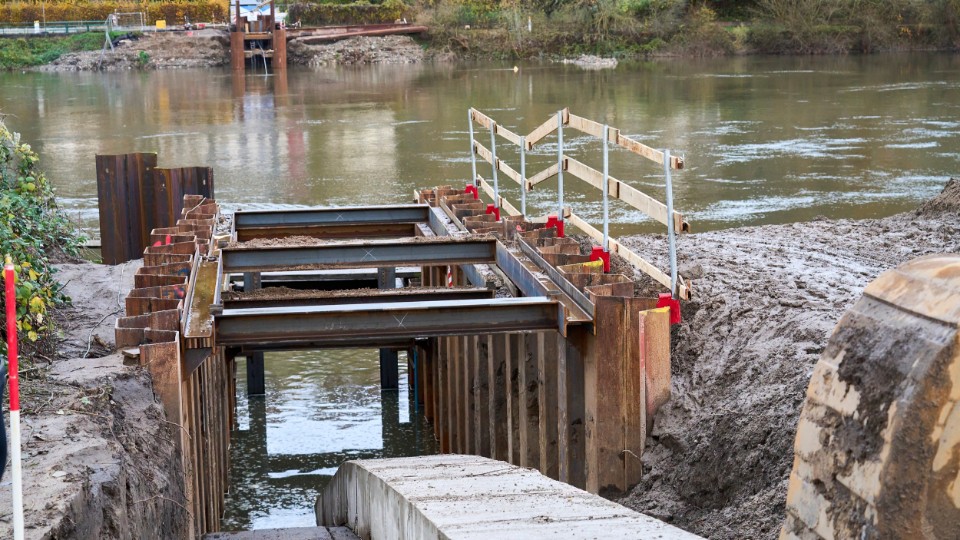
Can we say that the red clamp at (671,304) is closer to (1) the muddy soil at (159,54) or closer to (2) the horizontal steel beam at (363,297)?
(2) the horizontal steel beam at (363,297)

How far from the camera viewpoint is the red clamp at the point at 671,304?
917cm

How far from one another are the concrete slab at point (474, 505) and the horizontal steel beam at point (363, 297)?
2.72 m

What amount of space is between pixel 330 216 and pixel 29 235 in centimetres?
379

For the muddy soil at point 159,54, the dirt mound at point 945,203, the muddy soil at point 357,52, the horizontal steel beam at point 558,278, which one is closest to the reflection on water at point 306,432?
the horizontal steel beam at point 558,278

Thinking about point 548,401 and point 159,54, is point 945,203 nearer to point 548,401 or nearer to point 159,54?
point 548,401

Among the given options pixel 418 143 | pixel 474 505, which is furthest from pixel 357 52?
pixel 474 505

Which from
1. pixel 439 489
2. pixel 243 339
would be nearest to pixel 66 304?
pixel 243 339

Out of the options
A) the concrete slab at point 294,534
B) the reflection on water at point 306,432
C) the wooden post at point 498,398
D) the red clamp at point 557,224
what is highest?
the red clamp at point 557,224

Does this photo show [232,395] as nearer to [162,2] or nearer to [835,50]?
[835,50]

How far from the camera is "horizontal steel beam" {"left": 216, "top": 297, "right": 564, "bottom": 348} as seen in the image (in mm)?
9133

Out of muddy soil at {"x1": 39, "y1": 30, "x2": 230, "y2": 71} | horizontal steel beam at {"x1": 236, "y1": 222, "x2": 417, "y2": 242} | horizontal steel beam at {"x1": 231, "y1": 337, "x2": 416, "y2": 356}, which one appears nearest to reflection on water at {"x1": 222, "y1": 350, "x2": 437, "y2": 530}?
horizontal steel beam at {"x1": 231, "y1": 337, "x2": 416, "y2": 356}

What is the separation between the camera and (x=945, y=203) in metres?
16.2

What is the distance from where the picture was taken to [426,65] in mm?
66625

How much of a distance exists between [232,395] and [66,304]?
12.7ft
